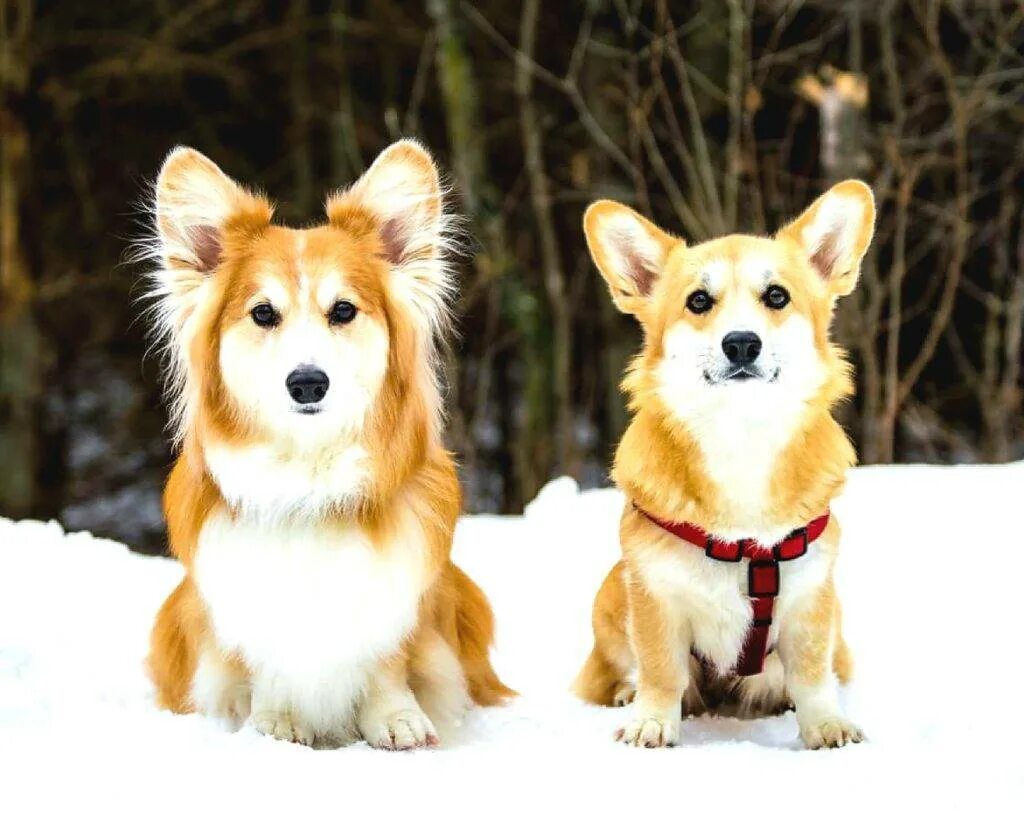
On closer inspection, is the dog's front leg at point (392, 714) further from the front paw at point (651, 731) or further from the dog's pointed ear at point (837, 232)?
the dog's pointed ear at point (837, 232)

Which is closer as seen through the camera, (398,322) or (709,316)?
(709,316)

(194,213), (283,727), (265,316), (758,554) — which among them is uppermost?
(194,213)

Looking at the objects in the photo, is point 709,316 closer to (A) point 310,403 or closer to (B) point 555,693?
(A) point 310,403

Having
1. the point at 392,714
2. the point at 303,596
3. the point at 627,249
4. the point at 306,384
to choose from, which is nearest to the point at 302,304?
the point at 306,384

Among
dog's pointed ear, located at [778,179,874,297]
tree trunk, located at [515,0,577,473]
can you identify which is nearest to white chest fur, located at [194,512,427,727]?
dog's pointed ear, located at [778,179,874,297]

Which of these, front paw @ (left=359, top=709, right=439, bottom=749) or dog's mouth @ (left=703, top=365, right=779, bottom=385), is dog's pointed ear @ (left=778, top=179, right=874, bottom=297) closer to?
dog's mouth @ (left=703, top=365, right=779, bottom=385)

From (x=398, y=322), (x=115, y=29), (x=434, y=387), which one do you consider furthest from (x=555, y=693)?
(x=115, y=29)

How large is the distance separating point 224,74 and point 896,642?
22.9 feet

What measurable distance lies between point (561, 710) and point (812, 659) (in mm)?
665

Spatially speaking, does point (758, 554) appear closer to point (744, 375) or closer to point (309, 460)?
point (744, 375)

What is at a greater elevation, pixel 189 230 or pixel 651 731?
pixel 189 230

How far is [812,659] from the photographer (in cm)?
264

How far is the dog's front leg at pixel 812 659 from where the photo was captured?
2.63 metres

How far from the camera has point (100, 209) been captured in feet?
32.9
